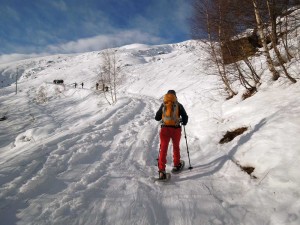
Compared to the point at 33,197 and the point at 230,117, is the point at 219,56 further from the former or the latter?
the point at 33,197

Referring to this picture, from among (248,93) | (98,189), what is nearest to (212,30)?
(248,93)

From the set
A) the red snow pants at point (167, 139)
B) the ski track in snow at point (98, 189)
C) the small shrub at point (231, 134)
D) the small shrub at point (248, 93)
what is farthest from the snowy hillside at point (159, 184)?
the small shrub at point (248, 93)

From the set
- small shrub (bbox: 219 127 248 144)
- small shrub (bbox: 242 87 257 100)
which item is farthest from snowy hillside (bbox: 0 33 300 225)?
small shrub (bbox: 242 87 257 100)

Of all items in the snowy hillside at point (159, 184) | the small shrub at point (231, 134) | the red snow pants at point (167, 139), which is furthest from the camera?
the small shrub at point (231, 134)

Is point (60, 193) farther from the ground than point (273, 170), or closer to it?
closer to it

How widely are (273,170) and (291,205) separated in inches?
40.1

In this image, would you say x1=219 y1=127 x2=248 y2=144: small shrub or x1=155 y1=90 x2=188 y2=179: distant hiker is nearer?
x1=155 y1=90 x2=188 y2=179: distant hiker

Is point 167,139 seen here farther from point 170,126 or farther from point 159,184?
point 159,184

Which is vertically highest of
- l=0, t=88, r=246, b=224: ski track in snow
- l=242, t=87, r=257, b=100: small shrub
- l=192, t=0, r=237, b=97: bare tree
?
l=192, t=0, r=237, b=97: bare tree

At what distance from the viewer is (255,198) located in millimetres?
4320

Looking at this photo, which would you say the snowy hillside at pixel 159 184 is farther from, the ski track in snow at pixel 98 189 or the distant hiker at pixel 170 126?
the distant hiker at pixel 170 126

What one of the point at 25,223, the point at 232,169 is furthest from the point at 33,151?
the point at 232,169

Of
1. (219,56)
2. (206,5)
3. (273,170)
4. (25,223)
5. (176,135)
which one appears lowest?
(25,223)

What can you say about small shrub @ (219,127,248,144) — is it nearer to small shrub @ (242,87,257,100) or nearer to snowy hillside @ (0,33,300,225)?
snowy hillside @ (0,33,300,225)
